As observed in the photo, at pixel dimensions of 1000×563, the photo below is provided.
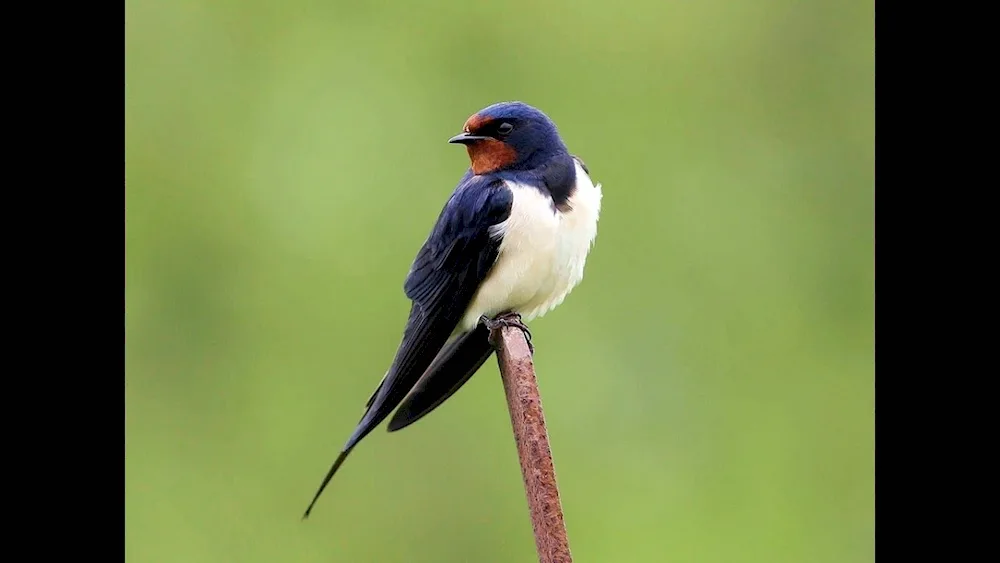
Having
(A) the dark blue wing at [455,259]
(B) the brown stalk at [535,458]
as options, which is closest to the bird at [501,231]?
(A) the dark blue wing at [455,259]

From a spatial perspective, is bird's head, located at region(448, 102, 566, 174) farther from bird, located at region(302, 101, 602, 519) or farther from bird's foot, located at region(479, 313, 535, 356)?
bird's foot, located at region(479, 313, 535, 356)

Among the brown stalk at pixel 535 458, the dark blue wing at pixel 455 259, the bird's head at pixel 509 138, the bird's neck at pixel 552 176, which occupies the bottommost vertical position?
the brown stalk at pixel 535 458

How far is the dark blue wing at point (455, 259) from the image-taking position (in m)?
1.52

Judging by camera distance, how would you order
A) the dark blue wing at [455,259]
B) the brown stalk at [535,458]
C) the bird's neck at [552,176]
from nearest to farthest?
the brown stalk at [535,458], the dark blue wing at [455,259], the bird's neck at [552,176]

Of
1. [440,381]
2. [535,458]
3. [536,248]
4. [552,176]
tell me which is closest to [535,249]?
[536,248]

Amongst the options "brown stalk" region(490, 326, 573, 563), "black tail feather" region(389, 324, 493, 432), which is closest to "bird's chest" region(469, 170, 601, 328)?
"black tail feather" region(389, 324, 493, 432)

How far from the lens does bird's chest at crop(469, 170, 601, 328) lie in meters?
1.60

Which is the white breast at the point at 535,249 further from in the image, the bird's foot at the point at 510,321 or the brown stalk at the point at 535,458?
the brown stalk at the point at 535,458

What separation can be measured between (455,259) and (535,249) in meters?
0.12
